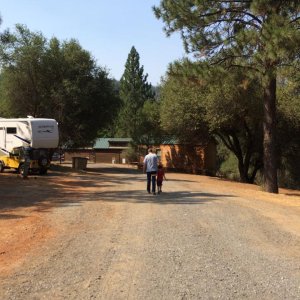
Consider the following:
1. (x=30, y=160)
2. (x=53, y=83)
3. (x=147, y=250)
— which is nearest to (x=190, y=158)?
(x=53, y=83)

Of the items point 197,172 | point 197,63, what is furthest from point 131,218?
point 197,172

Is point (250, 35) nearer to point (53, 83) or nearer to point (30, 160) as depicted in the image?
point (30, 160)

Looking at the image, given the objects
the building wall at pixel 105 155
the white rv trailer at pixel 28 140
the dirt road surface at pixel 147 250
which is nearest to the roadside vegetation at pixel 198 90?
the white rv trailer at pixel 28 140

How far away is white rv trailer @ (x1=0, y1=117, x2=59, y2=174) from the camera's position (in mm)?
25656

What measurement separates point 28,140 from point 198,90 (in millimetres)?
11645

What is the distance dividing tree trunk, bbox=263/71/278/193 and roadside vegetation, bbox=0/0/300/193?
0.04 meters

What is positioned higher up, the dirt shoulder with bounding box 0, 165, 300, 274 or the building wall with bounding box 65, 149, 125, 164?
the building wall with bounding box 65, 149, 125, 164

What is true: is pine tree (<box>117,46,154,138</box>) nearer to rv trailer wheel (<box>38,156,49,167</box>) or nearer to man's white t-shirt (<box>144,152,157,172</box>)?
rv trailer wheel (<box>38,156,49,167</box>)

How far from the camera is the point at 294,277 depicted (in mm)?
6426

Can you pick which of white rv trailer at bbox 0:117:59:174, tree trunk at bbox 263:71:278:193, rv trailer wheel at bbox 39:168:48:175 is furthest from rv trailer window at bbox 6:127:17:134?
tree trunk at bbox 263:71:278:193

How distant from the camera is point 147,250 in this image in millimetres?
7801

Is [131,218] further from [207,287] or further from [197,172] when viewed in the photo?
[197,172]

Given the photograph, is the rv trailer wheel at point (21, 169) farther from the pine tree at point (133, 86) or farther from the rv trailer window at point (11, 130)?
the pine tree at point (133, 86)

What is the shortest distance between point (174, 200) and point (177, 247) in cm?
710
